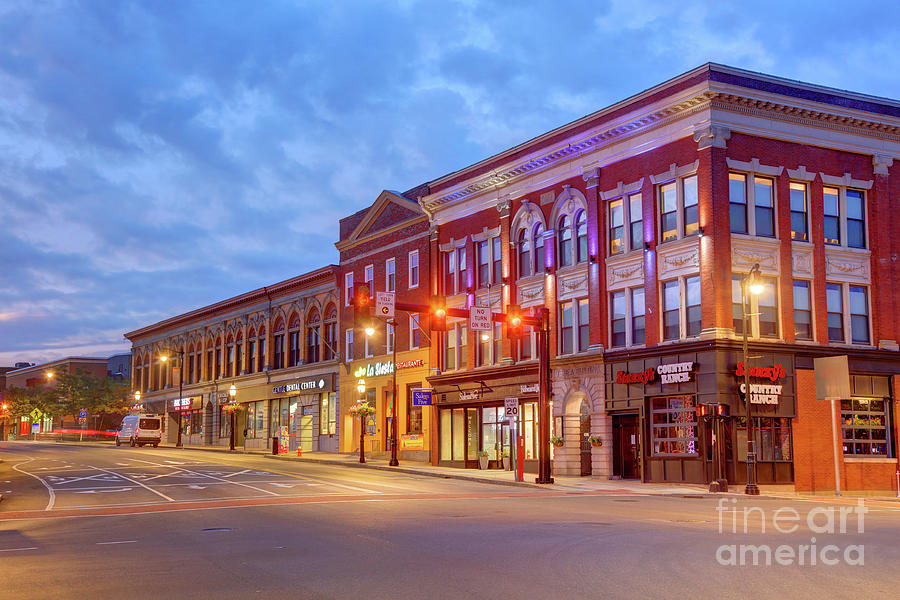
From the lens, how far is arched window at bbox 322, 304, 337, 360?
65188mm

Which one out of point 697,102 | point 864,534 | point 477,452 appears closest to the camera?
point 864,534

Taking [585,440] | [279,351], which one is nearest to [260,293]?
[279,351]

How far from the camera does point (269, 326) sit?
243 feet

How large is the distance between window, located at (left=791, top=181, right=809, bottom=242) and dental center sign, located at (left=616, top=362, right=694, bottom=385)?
7204mm

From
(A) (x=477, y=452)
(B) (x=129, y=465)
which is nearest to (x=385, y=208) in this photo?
(A) (x=477, y=452)

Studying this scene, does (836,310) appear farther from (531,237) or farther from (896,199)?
(531,237)

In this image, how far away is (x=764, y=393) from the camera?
3412cm

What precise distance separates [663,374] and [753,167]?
871 centimetres

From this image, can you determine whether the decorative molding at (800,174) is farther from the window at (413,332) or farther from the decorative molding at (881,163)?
the window at (413,332)

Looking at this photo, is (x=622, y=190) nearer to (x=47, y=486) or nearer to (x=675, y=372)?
(x=675, y=372)

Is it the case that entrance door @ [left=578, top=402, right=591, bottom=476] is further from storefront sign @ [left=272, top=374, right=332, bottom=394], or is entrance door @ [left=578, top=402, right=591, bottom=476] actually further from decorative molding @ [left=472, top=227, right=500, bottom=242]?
storefront sign @ [left=272, top=374, right=332, bottom=394]

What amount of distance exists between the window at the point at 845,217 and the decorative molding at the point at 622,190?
7345mm

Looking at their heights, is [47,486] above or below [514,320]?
below

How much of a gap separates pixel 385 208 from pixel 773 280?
27.6 meters
